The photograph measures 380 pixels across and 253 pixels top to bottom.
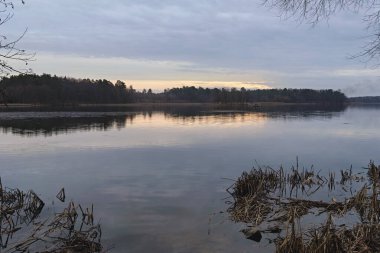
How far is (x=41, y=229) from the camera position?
11.1 m

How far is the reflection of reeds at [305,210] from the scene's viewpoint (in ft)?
28.5

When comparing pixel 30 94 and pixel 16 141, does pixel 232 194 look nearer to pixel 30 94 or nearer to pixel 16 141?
pixel 16 141

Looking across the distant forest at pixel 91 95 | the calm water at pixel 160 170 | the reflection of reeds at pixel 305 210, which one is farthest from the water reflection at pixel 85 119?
the reflection of reeds at pixel 305 210

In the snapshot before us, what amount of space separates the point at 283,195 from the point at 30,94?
114793 mm

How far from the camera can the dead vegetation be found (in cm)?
966

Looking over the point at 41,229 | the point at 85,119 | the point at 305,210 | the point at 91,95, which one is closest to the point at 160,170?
the point at 305,210

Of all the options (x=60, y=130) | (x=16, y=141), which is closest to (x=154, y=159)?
(x=16, y=141)

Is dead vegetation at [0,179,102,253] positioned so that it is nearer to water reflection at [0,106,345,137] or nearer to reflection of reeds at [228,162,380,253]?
reflection of reeds at [228,162,380,253]

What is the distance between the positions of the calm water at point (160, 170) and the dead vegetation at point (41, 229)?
1.87 ft

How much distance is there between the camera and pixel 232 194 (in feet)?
49.6

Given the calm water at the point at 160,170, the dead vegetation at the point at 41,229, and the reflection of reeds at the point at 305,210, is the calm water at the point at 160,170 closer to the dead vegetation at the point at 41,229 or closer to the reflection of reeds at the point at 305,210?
the dead vegetation at the point at 41,229

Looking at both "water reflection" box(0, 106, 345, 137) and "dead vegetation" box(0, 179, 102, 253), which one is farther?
"water reflection" box(0, 106, 345, 137)

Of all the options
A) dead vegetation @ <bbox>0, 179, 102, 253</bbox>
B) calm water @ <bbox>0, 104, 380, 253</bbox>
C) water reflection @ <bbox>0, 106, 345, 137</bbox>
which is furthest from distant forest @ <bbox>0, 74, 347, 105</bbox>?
dead vegetation @ <bbox>0, 179, 102, 253</bbox>

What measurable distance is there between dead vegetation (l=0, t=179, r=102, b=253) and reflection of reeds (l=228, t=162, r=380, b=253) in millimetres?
4367
